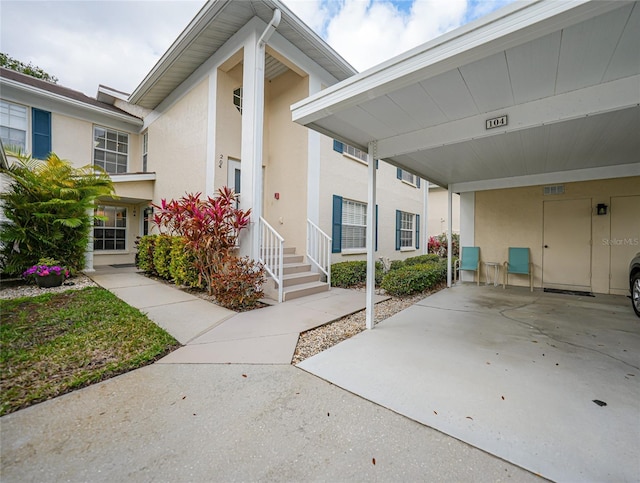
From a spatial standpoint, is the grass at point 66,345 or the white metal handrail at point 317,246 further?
the white metal handrail at point 317,246

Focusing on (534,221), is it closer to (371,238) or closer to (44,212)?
(371,238)

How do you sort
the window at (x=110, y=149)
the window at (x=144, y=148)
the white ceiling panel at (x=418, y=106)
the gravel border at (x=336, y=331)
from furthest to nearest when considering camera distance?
the window at (x=144, y=148), the window at (x=110, y=149), the gravel border at (x=336, y=331), the white ceiling panel at (x=418, y=106)

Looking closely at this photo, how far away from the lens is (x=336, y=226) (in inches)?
308

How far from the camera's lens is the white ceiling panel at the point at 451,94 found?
2.59 metres

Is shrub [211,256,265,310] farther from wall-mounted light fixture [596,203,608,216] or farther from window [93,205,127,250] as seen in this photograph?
wall-mounted light fixture [596,203,608,216]

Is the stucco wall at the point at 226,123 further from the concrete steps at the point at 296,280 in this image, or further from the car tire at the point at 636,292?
the car tire at the point at 636,292

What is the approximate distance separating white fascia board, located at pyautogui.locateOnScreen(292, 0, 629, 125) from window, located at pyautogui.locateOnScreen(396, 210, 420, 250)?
327 inches

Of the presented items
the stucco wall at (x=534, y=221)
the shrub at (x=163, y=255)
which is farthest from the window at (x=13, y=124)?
the stucco wall at (x=534, y=221)

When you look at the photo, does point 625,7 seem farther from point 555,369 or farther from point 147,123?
point 147,123

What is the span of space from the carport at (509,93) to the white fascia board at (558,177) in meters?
0.34

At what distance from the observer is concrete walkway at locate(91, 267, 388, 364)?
3.00 metres

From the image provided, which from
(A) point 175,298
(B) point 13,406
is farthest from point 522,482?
(A) point 175,298

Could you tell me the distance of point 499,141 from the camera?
4145mm

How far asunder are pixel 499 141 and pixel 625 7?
95.9 inches
